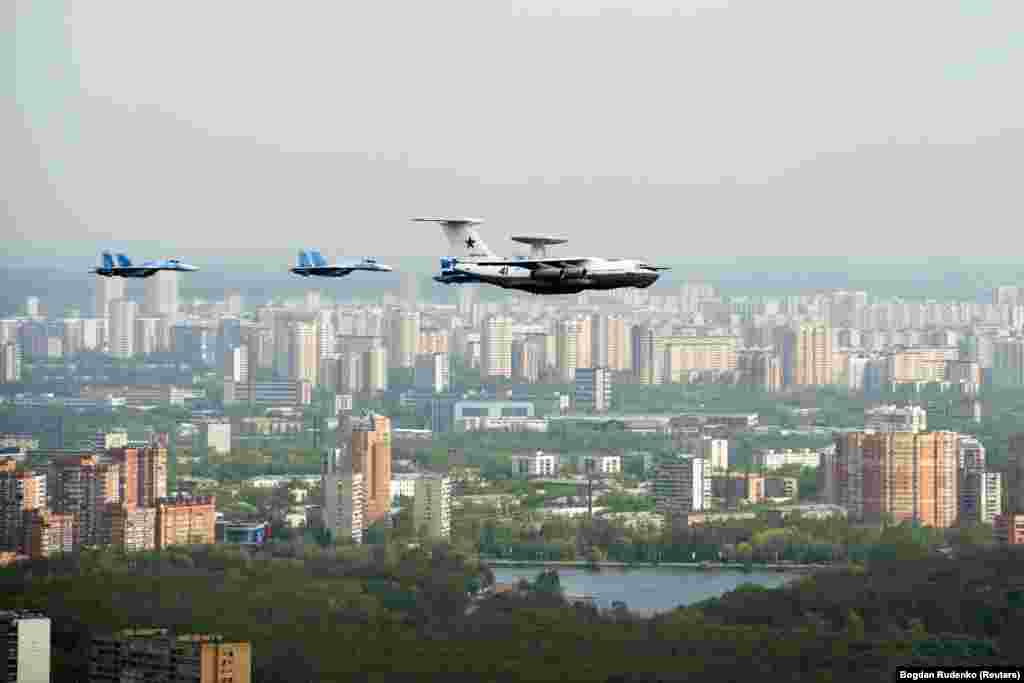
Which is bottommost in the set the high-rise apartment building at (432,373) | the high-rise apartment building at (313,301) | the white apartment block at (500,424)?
the white apartment block at (500,424)

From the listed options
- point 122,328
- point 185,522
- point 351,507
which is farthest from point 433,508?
point 122,328

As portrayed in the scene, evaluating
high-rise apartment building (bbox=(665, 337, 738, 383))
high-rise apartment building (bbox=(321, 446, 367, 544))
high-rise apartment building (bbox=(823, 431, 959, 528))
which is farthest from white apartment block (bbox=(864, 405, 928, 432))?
high-rise apartment building (bbox=(321, 446, 367, 544))

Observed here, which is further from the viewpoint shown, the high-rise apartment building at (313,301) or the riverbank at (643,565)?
the high-rise apartment building at (313,301)

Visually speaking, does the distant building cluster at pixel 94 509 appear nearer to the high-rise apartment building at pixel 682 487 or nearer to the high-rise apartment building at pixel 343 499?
the high-rise apartment building at pixel 343 499

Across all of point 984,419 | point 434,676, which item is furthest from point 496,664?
point 984,419

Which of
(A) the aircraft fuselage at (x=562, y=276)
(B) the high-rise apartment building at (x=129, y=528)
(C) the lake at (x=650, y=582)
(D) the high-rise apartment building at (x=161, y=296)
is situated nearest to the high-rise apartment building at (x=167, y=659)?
(C) the lake at (x=650, y=582)
